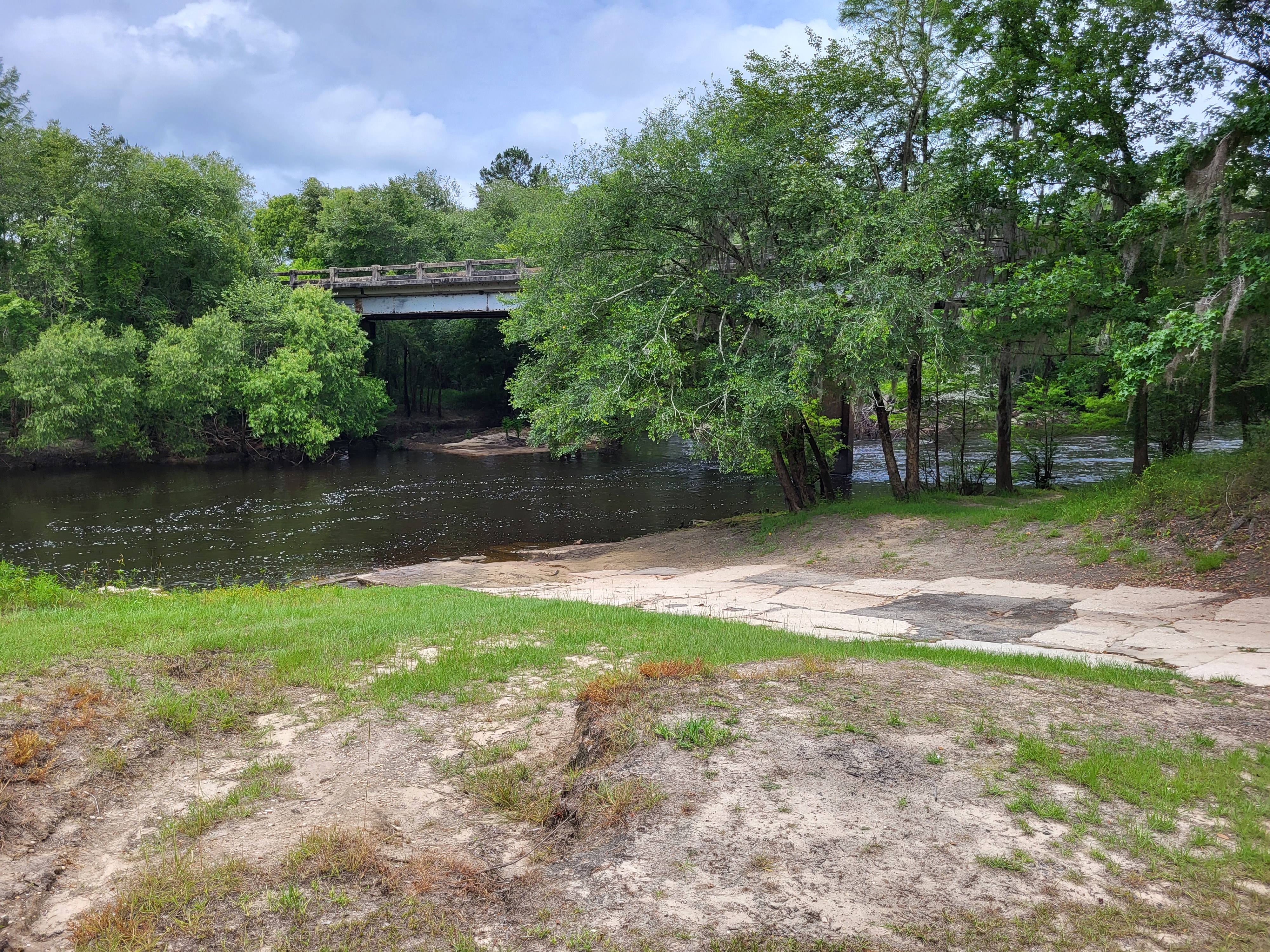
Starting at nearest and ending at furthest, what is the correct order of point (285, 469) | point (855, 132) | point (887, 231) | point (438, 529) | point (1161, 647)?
point (1161, 647), point (887, 231), point (855, 132), point (438, 529), point (285, 469)

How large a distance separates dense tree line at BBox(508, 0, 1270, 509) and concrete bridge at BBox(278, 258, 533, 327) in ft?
67.2

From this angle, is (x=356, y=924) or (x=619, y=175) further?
(x=619, y=175)

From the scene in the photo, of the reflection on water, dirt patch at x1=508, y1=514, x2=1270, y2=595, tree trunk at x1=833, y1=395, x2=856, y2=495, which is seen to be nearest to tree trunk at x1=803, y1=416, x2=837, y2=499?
tree trunk at x1=833, y1=395, x2=856, y2=495

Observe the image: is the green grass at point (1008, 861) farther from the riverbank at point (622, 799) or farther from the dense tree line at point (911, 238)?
the dense tree line at point (911, 238)

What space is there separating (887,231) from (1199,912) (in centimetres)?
1389

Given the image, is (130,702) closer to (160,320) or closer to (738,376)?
(738,376)

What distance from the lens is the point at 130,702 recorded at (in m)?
6.71

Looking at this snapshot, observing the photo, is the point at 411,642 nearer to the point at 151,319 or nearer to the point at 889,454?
the point at 889,454

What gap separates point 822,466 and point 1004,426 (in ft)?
14.8

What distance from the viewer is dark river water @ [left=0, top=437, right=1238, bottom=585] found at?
20.0m

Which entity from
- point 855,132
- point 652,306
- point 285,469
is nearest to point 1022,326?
point 855,132

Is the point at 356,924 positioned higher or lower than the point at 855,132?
lower

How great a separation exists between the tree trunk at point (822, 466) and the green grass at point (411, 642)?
36.0 feet

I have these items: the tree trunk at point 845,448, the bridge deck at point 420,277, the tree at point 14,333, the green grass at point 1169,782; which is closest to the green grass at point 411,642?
the green grass at point 1169,782
